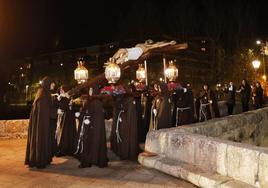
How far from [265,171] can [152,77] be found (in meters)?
26.7

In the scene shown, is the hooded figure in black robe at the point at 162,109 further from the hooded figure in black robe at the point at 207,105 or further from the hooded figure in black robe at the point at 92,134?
the hooded figure in black robe at the point at 207,105

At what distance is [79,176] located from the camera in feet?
24.0

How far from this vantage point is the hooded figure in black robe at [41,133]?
26.9 ft

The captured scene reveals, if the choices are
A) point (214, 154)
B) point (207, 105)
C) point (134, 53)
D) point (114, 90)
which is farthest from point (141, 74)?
point (214, 154)

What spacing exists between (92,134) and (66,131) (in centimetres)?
178

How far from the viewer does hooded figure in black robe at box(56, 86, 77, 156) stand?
31.3 ft

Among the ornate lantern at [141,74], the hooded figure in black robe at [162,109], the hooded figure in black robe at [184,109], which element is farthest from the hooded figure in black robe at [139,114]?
the hooded figure in black robe at [184,109]

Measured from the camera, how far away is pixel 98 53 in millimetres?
38344

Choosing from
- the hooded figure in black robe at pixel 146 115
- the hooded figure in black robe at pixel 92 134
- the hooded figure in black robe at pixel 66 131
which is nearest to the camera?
the hooded figure in black robe at pixel 92 134

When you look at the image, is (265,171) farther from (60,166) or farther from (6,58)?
(6,58)

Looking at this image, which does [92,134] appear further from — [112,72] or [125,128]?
[112,72]

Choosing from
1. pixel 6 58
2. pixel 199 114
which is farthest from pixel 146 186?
pixel 6 58

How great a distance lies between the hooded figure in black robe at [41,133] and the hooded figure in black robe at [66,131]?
90cm

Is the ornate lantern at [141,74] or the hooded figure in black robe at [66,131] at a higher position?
the ornate lantern at [141,74]
